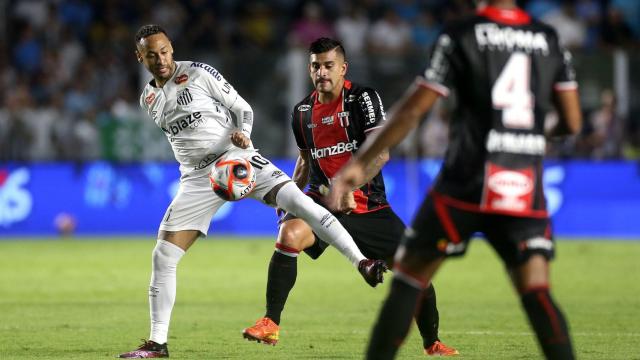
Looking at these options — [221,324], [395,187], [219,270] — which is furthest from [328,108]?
[395,187]

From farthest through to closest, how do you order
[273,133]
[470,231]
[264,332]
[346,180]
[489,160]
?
[273,133]
[264,332]
[470,231]
[489,160]
[346,180]

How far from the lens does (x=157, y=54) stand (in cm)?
809

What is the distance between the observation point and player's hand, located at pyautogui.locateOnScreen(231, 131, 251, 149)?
8.05m

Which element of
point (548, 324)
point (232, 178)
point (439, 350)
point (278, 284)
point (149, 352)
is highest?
point (232, 178)

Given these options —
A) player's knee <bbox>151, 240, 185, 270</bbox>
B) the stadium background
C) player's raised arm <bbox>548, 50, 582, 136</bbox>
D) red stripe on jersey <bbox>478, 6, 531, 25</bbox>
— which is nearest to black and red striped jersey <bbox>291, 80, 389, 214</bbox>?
player's knee <bbox>151, 240, 185, 270</bbox>

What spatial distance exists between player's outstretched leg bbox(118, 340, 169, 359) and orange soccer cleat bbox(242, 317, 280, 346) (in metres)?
0.56

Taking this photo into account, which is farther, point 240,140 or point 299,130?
point 299,130

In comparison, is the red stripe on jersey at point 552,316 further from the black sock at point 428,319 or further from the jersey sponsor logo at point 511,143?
the black sock at point 428,319

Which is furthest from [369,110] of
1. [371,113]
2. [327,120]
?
[327,120]

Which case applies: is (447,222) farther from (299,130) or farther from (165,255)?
(299,130)

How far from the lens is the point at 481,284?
1322 centimetres

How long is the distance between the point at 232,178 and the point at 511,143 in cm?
308

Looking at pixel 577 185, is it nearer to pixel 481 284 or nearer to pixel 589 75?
pixel 589 75

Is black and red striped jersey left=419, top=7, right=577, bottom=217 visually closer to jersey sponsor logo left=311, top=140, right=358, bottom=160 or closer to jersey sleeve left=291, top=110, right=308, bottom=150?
jersey sponsor logo left=311, top=140, right=358, bottom=160
